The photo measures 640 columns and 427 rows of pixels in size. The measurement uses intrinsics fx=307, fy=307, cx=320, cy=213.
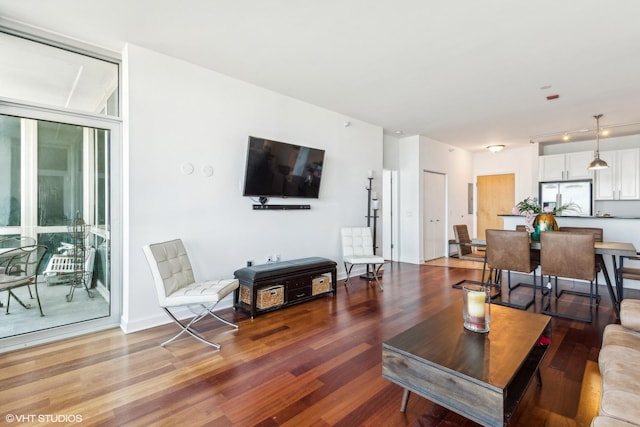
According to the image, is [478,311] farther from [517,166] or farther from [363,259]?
[517,166]

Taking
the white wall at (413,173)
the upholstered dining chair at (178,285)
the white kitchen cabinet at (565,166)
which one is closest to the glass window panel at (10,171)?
the upholstered dining chair at (178,285)

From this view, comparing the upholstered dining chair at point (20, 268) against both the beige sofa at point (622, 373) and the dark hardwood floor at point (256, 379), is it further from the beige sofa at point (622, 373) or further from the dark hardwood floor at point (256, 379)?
the beige sofa at point (622, 373)

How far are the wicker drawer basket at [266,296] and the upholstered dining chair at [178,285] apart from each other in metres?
0.38

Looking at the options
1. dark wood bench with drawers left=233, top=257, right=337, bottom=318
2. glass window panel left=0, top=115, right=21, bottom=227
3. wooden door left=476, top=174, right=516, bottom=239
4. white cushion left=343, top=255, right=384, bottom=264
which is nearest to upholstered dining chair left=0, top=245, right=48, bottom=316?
glass window panel left=0, top=115, right=21, bottom=227

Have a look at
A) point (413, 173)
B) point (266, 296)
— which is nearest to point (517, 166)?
point (413, 173)

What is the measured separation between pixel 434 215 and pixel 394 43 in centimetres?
490

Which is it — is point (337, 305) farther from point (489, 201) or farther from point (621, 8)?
point (489, 201)

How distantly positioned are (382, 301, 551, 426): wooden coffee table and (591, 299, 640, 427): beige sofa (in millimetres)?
315

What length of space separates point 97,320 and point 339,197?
3.51 metres

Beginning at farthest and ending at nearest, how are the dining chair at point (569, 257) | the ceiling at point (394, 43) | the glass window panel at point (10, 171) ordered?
the dining chair at point (569, 257)
the glass window panel at point (10, 171)
the ceiling at point (394, 43)

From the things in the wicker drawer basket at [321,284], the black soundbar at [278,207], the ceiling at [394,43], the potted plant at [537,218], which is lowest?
the wicker drawer basket at [321,284]

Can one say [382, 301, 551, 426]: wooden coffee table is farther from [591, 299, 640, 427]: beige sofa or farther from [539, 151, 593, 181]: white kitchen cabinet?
[539, 151, 593, 181]: white kitchen cabinet

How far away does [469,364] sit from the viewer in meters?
1.57

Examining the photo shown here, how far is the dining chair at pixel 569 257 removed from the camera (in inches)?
130
